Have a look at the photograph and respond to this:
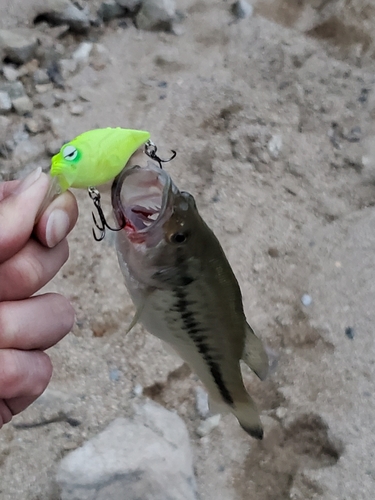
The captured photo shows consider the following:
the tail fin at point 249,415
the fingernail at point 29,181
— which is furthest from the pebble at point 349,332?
the fingernail at point 29,181

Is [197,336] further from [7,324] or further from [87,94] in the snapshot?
[87,94]

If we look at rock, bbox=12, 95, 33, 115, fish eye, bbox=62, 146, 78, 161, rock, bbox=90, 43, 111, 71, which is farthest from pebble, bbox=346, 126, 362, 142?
fish eye, bbox=62, 146, 78, 161

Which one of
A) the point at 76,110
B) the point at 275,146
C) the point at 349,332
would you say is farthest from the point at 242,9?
the point at 349,332

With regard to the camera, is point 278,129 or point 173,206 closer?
point 173,206

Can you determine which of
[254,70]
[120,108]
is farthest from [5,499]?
[254,70]

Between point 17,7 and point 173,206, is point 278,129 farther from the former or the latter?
point 173,206

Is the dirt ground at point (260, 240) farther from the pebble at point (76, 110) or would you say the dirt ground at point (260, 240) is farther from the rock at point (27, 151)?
the rock at point (27, 151)

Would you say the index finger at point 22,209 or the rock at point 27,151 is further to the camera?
the rock at point 27,151

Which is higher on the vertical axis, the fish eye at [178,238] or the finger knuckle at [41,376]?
the fish eye at [178,238]
